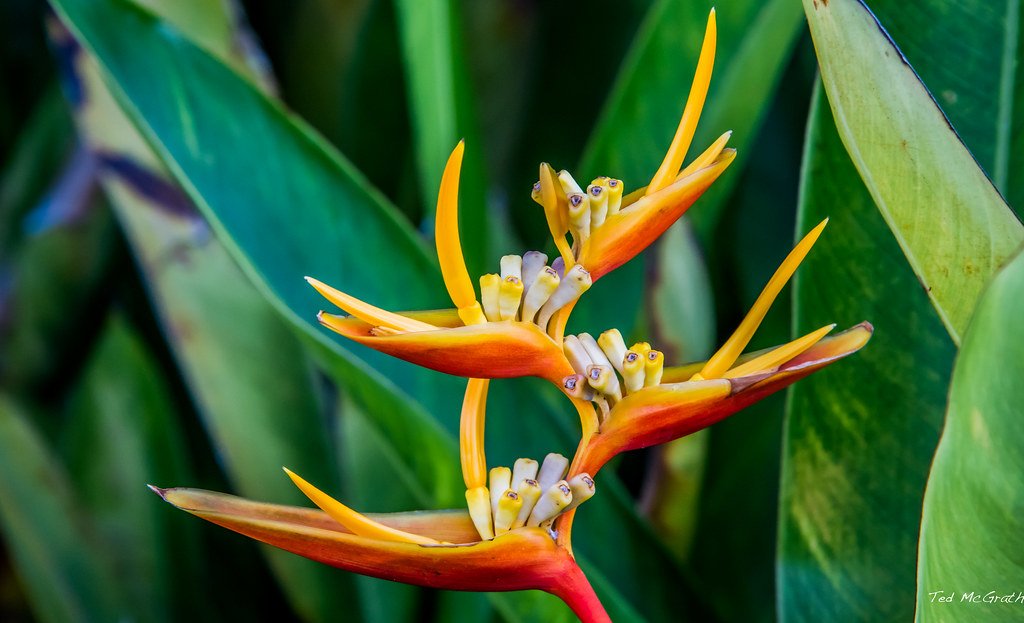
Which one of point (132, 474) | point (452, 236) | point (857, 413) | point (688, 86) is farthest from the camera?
point (132, 474)

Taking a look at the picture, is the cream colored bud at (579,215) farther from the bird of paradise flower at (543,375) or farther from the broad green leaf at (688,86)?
the broad green leaf at (688,86)

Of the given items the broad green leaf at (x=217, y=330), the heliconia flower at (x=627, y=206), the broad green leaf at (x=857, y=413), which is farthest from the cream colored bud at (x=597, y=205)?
the broad green leaf at (x=217, y=330)

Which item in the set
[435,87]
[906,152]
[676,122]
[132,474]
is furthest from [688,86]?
[132,474]

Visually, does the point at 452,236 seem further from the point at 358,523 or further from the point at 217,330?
the point at 217,330

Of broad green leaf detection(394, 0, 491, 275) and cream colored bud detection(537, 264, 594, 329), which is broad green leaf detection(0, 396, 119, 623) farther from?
cream colored bud detection(537, 264, 594, 329)

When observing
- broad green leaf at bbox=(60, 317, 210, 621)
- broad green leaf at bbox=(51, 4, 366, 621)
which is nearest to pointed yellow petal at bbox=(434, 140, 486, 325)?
broad green leaf at bbox=(51, 4, 366, 621)
